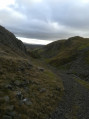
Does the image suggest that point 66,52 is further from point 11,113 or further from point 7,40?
point 11,113

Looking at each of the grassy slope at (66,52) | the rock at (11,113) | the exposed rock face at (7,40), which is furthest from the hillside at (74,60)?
the rock at (11,113)

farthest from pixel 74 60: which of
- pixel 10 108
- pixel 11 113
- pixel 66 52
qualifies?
pixel 11 113

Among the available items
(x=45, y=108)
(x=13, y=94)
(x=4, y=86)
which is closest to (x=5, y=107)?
(x=13, y=94)

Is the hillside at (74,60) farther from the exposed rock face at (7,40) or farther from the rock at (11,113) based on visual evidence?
the rock at (11,113)

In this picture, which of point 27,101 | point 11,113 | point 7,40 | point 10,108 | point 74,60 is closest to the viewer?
point 11,113

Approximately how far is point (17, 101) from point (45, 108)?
3.68 m

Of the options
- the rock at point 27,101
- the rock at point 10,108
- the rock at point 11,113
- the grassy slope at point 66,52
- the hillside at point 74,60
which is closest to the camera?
the rock at point 11,113

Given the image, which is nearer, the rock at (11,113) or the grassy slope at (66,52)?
the rock at (11,113)

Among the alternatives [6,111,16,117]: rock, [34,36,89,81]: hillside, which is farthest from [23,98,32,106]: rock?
[34,36,89,81]: hillside

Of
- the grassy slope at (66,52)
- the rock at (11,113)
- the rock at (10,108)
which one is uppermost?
the grassy slope at (66,52)

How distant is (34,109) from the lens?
51.1 ft

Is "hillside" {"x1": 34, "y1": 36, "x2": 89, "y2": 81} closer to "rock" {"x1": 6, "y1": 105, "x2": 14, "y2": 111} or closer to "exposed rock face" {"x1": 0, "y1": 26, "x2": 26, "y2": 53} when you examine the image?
Result: "exposed rock face" {"x1": 0, "y1": 26, "x2": 26, "y2": 53}

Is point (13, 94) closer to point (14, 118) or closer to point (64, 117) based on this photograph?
point (14, 118)

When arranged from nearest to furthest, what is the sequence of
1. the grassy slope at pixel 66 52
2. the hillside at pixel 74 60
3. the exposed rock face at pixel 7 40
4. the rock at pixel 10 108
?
1. the rock at pixel 10 108
2. the hillside at pixel 74 60
3. the exposed rock face at pixel 7 40
4. the grassy slope at pixel 66 52
